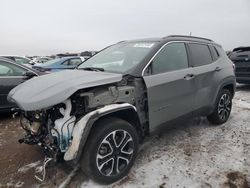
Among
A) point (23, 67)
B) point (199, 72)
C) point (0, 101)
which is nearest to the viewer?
point (199, 72)

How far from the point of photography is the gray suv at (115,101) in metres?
2.62

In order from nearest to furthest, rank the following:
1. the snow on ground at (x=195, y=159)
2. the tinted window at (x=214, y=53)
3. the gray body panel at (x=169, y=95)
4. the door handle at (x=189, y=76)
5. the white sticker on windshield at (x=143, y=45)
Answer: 1. the snow on ground at (x=195, y=159)
2. the gray body panel at (x=169, y=95)
3. the white sticker on windshield at (x=143, y=45)
4. the door handle at (x=189, y=76)
5. the tinted window at (x=214, y=53)

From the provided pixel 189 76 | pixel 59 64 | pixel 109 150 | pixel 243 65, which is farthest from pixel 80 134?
pixel 59 64

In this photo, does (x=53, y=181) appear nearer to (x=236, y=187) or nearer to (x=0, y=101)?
(x=236, y=187)

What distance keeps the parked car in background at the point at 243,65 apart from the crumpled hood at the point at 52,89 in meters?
6.71

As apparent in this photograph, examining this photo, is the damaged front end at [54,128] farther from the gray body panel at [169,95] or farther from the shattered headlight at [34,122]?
the gray body panel at [169,95]

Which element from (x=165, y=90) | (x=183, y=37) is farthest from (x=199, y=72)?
(x=165, y=90)

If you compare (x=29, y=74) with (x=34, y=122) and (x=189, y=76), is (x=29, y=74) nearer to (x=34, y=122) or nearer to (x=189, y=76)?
(x=34, y=122)

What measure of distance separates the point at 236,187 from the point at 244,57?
6.70m

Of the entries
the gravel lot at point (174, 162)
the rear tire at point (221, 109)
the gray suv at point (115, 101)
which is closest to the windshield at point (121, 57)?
the gray suv at point (115, 101)

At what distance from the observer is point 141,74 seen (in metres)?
3.17

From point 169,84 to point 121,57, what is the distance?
34.2 inches

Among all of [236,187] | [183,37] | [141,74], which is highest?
[183,37]

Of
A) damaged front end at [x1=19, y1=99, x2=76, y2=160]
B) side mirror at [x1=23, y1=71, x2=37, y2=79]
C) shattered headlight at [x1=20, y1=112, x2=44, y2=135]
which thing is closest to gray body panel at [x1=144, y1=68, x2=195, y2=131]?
damaged front end at [x1=19, y1=99, x2=76, y2=160]
